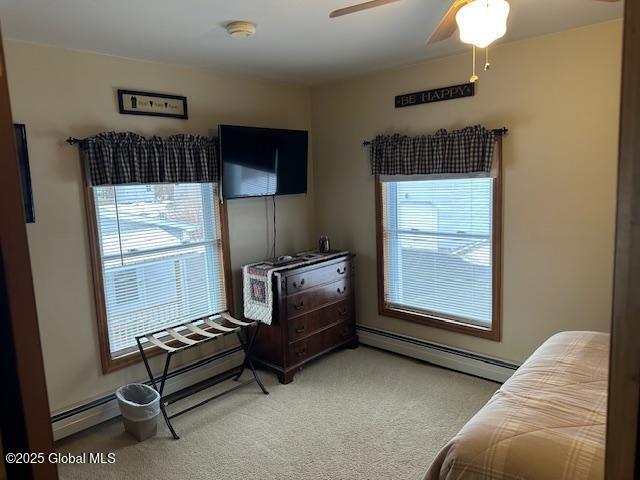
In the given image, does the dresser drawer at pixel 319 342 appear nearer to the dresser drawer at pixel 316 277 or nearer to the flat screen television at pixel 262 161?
the dresser drawer at pixel 316 277

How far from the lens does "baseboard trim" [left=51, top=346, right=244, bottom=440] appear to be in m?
2.85

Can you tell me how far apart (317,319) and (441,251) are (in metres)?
1.18

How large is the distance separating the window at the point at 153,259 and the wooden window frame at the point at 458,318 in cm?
140

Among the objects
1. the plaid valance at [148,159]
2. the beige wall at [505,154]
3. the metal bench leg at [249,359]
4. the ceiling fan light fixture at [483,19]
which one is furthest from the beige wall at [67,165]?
the ceiling fan light fixture at [483,19]

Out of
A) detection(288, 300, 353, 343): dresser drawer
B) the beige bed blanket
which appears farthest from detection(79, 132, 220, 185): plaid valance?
the beige bed blanket

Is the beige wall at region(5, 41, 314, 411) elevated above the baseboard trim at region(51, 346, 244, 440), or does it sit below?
above

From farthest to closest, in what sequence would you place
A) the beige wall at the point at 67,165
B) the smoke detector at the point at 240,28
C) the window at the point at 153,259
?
the window at the point at 153,259 → the beige wall at the point at 67,165 → the smoke detector at the point at 240,28

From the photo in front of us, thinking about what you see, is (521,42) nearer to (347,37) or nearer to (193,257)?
(347,37)

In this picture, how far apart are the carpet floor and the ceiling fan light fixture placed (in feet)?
7.17

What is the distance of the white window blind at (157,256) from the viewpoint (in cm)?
306

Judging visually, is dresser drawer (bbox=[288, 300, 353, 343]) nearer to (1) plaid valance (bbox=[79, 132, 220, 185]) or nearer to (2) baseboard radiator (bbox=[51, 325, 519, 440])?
(2) baseboard radiator (bbox=[51, 325, 519, 440])

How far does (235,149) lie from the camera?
345cm

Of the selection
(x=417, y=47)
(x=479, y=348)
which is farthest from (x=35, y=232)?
(x=479, y=348)

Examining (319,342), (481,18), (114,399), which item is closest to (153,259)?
(114,399)
